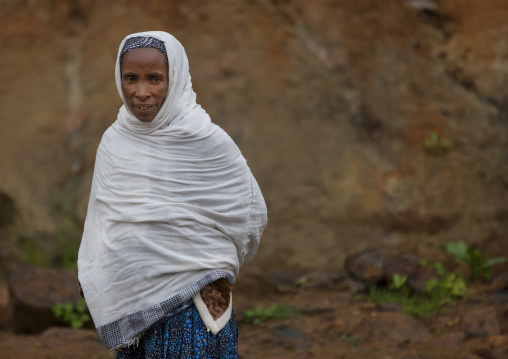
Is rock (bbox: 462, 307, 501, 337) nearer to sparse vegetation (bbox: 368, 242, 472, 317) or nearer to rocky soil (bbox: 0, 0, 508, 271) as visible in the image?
sparse vegetation (bbox: 368, 242, 472, 317)

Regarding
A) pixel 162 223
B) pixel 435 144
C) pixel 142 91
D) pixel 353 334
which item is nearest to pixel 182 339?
pixel 162 223

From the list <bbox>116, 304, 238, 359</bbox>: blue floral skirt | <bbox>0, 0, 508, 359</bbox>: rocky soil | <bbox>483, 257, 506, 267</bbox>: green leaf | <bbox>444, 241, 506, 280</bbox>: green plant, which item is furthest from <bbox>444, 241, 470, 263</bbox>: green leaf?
<bbox>116, 304, 238, 359</bbox>: blue floral skirt

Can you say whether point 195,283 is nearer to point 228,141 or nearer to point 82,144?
point 228,141

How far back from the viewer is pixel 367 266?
675 cm

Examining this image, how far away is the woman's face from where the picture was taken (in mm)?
3498

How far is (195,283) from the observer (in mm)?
3451

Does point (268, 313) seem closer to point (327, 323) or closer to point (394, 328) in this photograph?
point (327, 323)

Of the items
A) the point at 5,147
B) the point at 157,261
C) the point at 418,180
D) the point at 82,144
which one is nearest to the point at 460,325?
the point at 418,180

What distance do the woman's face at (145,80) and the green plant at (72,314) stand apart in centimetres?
298

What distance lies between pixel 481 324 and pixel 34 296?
3301mm

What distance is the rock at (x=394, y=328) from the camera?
5.86 meters

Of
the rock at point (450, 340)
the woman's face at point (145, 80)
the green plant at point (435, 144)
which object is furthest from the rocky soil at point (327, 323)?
the woman's face at point (145, 80)

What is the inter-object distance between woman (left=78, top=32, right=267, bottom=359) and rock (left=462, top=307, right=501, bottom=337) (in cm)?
278

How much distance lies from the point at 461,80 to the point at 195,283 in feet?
17.4
